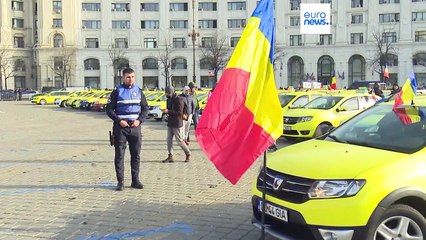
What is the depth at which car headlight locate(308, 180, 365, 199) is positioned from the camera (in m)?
4.14

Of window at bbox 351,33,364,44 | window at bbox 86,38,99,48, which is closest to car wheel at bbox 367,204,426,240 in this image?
window at bbox 351,33,364,44

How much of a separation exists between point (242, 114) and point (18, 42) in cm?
9534

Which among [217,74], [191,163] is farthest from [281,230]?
[217,74]

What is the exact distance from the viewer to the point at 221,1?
86562 millimetres

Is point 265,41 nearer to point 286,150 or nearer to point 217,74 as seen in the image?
point 286,150

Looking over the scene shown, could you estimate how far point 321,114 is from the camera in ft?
47.9

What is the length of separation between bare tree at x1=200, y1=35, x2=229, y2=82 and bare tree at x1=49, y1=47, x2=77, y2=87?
933 inches

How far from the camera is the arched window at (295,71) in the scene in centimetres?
8644

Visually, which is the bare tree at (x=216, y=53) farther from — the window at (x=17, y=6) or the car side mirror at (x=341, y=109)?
the car side mirror at (x=341, y=109)

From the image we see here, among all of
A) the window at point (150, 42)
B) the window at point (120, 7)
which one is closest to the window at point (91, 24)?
the window at point (120, 7)

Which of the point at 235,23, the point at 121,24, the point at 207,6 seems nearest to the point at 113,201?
the point at 235,23

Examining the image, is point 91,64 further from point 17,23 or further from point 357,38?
point 357,38

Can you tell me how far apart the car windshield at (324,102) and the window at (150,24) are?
74.4 meters

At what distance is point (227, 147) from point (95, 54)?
85719 mm
